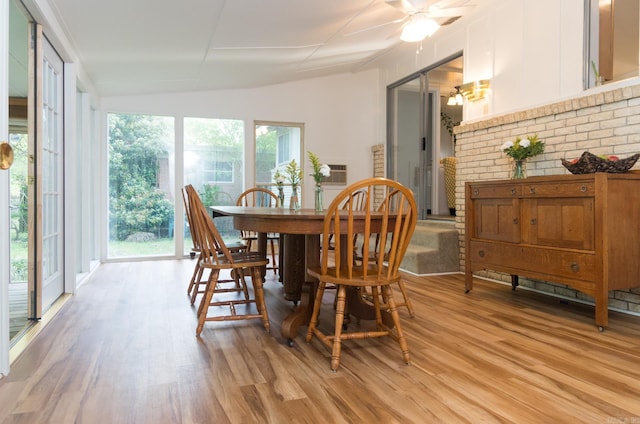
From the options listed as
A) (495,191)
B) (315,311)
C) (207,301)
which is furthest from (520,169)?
(207,301)

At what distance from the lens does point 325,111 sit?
659cm

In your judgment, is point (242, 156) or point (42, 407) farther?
point (242, 156)

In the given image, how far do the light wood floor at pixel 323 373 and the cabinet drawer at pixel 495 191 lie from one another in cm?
91

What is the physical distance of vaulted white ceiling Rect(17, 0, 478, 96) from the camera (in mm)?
3078

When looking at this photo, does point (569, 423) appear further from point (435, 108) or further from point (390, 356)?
point (435, 108)

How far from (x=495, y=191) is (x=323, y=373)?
2.29 m

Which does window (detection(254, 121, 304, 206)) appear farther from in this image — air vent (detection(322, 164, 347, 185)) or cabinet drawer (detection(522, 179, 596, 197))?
cabinet drawer (detection(522, 179, 596, 197))

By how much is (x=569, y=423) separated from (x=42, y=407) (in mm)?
1982

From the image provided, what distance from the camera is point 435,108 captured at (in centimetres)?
636

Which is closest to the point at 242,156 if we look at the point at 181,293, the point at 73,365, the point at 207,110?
the point at 207,110

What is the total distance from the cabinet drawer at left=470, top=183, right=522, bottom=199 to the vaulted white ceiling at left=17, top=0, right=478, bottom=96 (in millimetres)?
1568

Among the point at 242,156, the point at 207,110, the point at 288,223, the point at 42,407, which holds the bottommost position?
the point at 42,407

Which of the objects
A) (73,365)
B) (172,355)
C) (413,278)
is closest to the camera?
(73,365)

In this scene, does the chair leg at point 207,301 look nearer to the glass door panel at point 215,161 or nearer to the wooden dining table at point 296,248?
the wooden dining table at point 296,248
